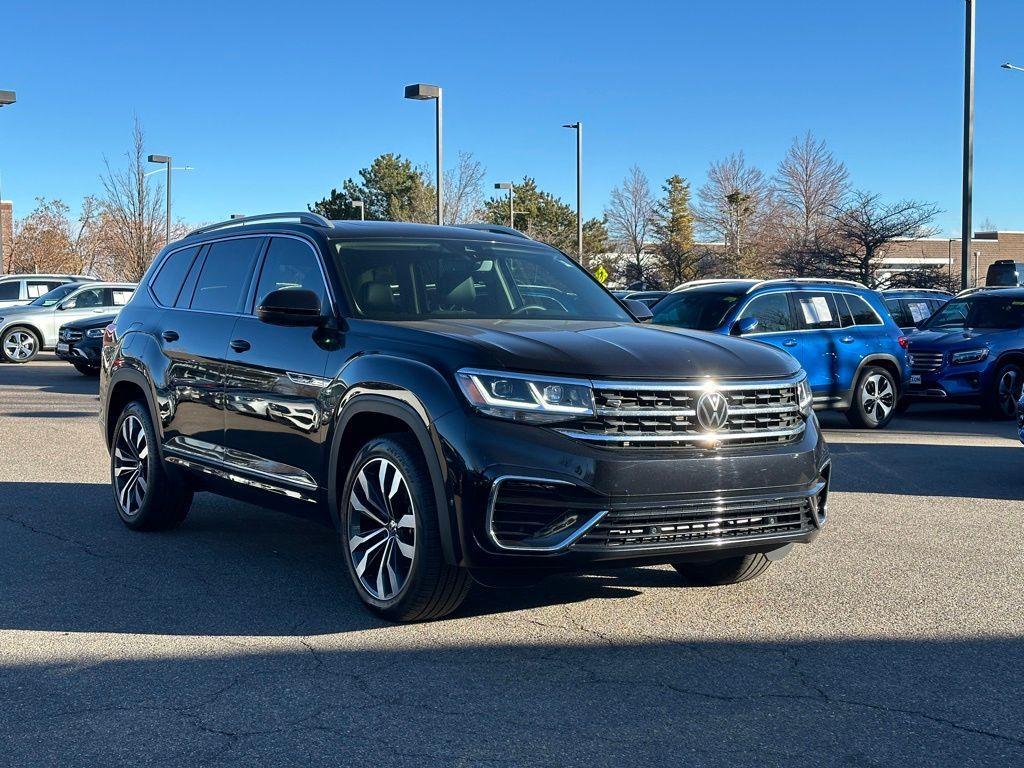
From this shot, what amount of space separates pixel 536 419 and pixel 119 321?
426 centimetres

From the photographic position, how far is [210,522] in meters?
7.99

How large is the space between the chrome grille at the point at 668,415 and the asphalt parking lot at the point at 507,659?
2.84 ft

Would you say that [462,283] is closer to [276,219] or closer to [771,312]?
[276,219]

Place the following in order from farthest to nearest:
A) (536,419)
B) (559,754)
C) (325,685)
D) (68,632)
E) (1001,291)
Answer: (1001,291) < (68,632) < (536,419) < (325,685) < (559,754)

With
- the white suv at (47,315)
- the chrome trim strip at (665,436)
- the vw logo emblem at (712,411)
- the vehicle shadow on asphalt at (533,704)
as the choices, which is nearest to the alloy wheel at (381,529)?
the vehicle shadow on asphalt at (533,704)

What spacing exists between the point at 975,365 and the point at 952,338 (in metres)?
0.49

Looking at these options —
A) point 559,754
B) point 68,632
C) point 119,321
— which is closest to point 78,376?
point 119,321

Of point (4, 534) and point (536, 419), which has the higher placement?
point (536, 419)

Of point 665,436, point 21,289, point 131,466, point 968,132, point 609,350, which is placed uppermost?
point 968,132

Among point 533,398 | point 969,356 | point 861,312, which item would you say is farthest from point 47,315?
point 533,398

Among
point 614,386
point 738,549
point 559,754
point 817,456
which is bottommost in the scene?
point 559,754

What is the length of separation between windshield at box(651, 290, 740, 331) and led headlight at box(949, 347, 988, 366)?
12.4 feet

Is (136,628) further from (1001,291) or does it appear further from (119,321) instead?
(1001,291)

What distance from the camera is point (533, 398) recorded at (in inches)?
194
